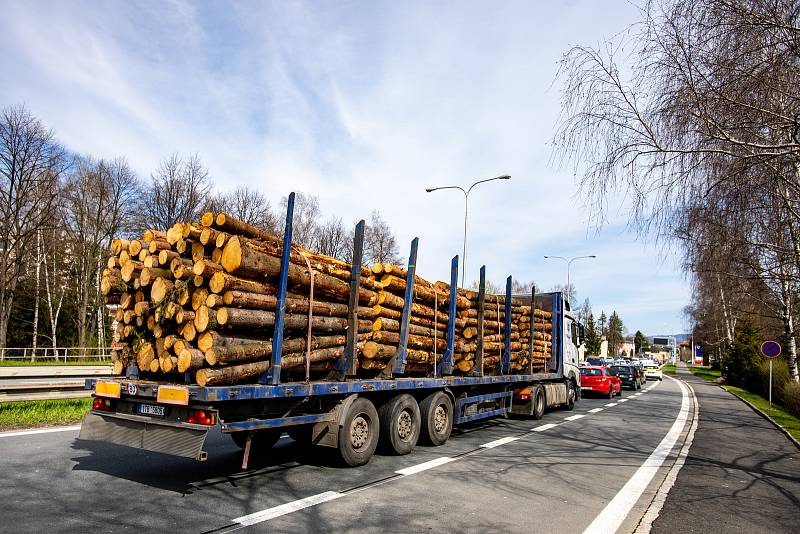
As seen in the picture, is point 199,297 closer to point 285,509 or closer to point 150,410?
point 150,410

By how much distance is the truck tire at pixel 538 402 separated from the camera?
45.3ft

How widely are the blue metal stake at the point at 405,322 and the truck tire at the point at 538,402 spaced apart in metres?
6.04

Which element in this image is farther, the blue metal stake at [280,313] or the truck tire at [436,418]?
the truck tire at [436,418]

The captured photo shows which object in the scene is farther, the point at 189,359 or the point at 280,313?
the point at 280,313

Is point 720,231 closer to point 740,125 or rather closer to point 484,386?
point 740,125

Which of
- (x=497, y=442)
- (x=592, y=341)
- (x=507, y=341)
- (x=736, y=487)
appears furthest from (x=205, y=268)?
(x=592, y=341)

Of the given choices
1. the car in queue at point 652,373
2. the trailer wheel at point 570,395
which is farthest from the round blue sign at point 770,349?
the car in queue at point 652,373

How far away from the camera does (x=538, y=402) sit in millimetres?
14109

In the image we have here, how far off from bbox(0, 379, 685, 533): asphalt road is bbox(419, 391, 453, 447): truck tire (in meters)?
0.20

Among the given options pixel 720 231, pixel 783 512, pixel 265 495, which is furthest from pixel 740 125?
pixel 265 495

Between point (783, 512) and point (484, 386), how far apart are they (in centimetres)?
602

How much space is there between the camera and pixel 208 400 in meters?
5.58

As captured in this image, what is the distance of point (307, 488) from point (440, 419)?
3.75m

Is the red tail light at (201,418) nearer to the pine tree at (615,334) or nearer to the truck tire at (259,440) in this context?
the truck tire at (259,440)
